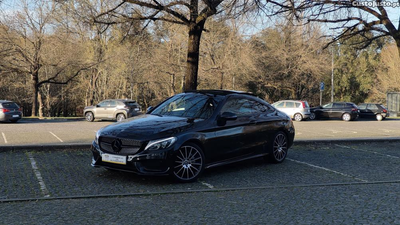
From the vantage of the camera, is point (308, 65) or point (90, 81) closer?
point (308, 65)

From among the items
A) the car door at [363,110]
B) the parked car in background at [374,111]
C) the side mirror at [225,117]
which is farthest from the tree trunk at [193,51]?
the car door at [363,110]

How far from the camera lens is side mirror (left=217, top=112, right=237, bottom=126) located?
747 cm

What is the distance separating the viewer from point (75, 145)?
1023 centimetres

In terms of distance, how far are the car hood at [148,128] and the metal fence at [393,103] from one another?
38.0 m

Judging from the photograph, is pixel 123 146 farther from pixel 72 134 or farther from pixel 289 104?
pixel 289 104

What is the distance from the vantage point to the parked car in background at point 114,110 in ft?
86.1

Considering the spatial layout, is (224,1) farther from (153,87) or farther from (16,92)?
(16,92)

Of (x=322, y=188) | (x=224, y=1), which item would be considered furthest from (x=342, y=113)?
(x=322, y=188)

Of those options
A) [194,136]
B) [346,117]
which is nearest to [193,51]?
[194,136]

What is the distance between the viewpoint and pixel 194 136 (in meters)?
6.96

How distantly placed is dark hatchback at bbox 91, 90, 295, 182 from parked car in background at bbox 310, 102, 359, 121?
918 inches

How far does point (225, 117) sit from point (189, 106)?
33.2 inches

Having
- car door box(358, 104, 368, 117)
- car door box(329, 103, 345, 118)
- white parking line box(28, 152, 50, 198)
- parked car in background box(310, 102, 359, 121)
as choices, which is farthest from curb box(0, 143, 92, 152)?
car door box(358, 104, 368, 117)

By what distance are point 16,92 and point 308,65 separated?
101 feet
